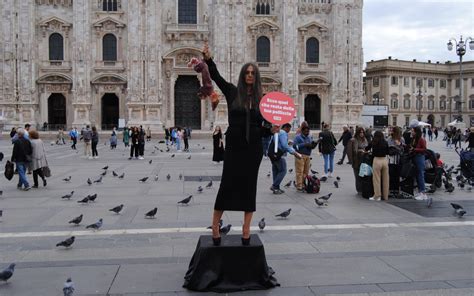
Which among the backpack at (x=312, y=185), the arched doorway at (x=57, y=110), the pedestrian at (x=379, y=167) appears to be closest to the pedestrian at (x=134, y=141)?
the backpack at (x=312, y=185)

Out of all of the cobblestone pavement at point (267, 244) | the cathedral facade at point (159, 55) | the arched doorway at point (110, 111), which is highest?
the cathedral facade at point (159, 55)

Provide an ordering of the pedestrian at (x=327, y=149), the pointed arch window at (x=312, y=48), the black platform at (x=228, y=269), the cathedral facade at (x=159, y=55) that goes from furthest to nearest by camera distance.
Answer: the pointed arch window at (x=312, y=48), the cathedral facade at (x=159, y=55), the pedestrian at (x=327, y=149), the black platform at (x=228, y=269)

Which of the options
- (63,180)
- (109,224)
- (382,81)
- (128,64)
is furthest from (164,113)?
(382,81)

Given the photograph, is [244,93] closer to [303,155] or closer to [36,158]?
[303,155]

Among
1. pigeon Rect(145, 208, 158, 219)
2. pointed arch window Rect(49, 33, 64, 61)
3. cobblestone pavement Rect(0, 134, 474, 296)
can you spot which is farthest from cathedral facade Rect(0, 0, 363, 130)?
pigeon Rect(145, 208, 158, 219)

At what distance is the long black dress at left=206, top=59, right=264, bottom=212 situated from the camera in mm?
5148

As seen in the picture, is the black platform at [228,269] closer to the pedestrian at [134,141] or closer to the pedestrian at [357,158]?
the pedestrian at [357,158]

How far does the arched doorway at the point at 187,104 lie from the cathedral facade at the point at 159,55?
3.7 inches

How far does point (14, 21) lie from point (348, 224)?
42420 mm

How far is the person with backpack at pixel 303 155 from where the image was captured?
42.6 feet

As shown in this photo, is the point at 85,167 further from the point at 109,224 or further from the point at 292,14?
the point at 292,14

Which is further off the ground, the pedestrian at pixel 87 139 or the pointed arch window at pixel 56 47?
the pointed arch window at pixel 56 47

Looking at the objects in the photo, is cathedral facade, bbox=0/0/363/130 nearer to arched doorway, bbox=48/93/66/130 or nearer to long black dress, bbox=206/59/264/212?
arched doorway, bbox=48/93/66/130

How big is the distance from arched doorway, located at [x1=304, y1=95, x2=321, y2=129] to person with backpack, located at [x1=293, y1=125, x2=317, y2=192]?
35843 millimetres
